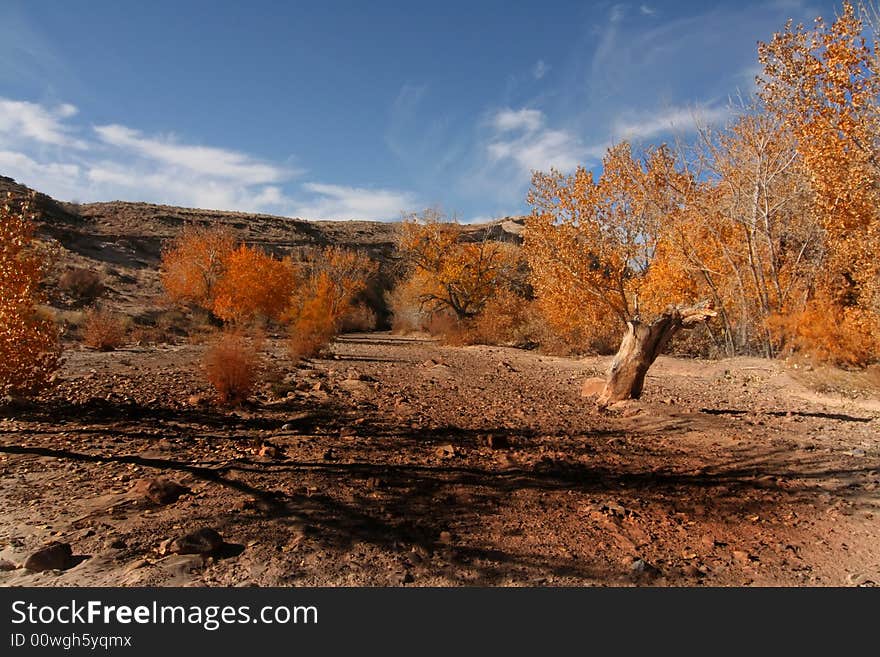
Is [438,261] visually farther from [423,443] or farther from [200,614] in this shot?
[200,614]

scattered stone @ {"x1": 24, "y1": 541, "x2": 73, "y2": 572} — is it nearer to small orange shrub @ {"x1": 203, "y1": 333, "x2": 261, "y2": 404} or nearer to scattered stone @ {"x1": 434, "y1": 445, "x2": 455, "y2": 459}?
scattered stone @ {"x1": 434, "y1": 445, "x2": 455, "y2": 459}

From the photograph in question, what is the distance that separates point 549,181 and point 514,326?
8.58m

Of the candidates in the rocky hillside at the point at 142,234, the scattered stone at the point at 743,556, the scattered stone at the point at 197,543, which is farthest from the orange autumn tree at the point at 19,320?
the scattered stone at the point at 743,556

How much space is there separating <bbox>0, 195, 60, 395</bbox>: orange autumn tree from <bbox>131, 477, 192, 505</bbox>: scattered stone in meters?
3.94

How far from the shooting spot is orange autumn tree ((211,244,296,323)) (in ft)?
86.9

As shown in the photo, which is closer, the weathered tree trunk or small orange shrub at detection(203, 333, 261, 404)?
small orange shrub at detection(203, 333, 261, 404)

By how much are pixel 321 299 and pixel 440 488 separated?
16336 millimetres

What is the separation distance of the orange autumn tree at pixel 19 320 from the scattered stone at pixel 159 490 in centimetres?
394

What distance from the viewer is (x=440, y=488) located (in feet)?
17.2

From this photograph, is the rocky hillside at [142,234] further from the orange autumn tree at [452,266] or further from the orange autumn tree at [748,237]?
the orange autumn tree at [748,237]

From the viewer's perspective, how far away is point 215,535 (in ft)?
12.9

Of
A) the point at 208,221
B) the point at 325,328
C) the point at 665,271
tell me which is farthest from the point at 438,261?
the point at 208,221

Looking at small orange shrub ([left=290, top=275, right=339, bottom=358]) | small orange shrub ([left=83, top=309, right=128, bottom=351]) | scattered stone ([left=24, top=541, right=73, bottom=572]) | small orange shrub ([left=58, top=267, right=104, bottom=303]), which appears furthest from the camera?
small orange shrub ([left=58, top=267, right=104, bottom=303])

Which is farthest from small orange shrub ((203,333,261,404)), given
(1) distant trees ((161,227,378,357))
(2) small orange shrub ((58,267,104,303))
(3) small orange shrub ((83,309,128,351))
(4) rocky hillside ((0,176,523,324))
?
(2) small orange shrub ((58,267,104,303))
